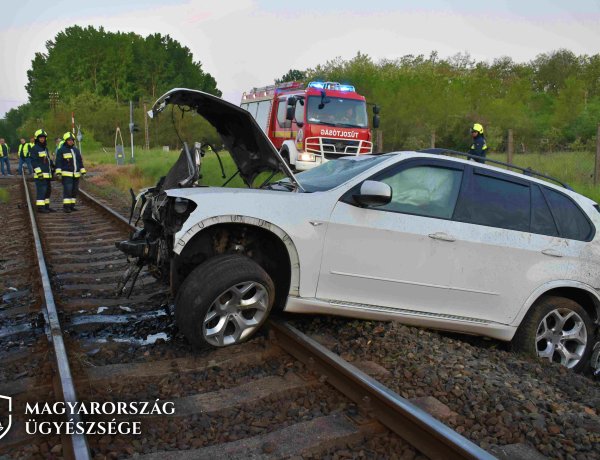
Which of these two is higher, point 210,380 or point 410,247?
point 410,247

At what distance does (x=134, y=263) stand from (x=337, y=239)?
76.8 inches

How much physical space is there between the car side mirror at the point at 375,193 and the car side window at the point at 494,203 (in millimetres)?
778

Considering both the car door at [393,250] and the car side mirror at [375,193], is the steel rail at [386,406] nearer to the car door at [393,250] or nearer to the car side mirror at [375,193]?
the car door at [393,250]

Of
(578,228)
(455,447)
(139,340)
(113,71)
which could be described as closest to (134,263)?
(139,340)

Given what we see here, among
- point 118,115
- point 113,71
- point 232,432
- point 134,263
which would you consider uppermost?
point 113,71

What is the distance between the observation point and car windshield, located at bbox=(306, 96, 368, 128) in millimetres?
17047

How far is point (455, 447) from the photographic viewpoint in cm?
296

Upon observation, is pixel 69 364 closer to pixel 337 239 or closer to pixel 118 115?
pixel 337 239

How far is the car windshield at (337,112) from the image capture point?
17047mm

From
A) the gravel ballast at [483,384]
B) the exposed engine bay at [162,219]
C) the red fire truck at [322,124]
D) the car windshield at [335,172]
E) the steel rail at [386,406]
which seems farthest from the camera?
the red fire truck at [322,124]

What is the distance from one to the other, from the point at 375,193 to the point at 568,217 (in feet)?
6.88

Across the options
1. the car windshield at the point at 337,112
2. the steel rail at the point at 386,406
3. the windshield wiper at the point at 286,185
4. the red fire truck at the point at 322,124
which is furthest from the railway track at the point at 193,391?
the car windshield at the point at 337,112

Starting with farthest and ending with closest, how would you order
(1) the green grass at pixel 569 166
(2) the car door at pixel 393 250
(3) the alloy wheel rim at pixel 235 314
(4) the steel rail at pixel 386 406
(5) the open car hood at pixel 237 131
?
1. (1) the green grass at pixel 569 166
2. (5) the open car hood at pixel 237 131
3. (2) the car door at pixel 393 250
4. (3) the alloy wheel rim at pixel 235 314
5. (4) the steel rail at pixel 386 406

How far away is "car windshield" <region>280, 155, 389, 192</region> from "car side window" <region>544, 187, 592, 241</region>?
161cm
